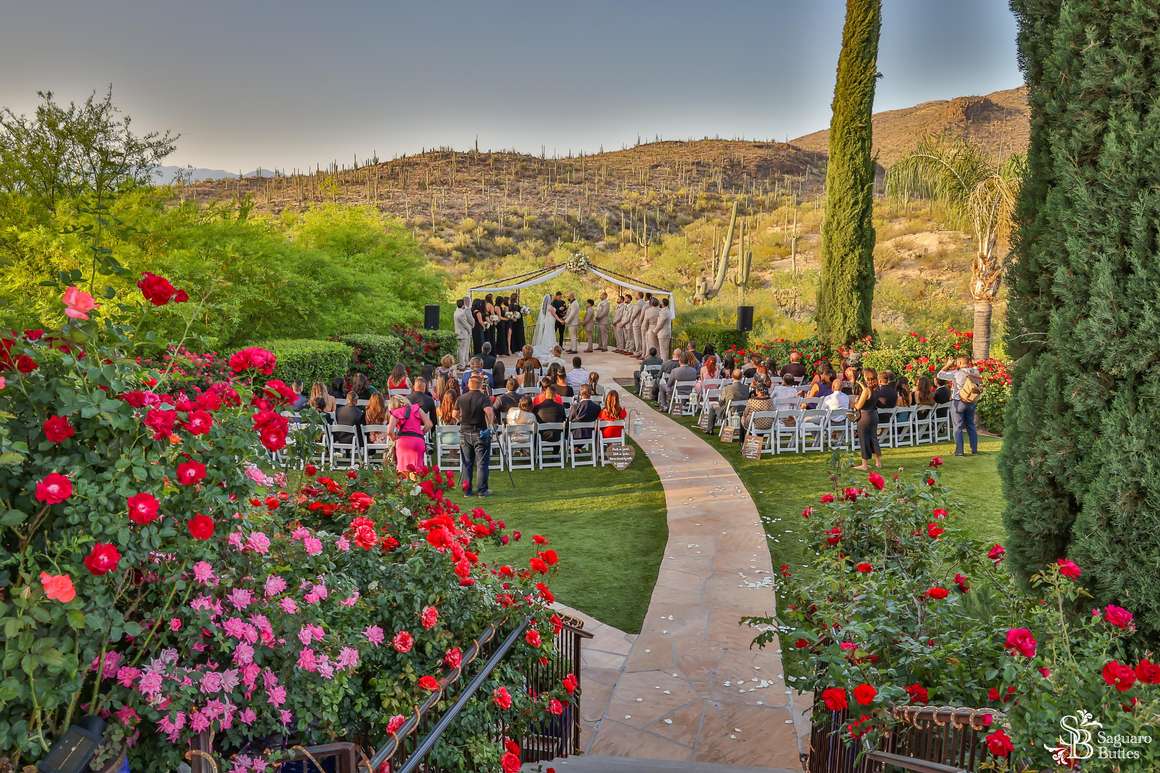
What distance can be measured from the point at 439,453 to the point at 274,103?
24235 mm

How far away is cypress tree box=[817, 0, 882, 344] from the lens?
776 inches

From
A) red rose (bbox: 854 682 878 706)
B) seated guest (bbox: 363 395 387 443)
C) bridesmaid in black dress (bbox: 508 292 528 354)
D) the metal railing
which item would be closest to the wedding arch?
bridesmaid in black dress (bbox: 508 292 528 354)

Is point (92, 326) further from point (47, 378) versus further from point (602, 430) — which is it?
point (602, 430)

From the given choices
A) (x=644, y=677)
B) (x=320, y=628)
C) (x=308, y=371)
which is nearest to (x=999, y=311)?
(x=308, y=371)

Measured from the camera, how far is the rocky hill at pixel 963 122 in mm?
70688

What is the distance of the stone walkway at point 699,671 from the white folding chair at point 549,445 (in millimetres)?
3272

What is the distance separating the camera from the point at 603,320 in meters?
28.2

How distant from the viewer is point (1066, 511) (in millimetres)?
3953

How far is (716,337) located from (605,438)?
12.8m

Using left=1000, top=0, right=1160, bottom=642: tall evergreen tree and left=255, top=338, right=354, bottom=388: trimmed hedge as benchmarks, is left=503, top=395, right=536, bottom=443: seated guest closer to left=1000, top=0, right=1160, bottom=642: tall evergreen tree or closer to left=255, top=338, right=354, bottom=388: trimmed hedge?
left=255, top=338, right=354, bottom=388: trimmed hedge

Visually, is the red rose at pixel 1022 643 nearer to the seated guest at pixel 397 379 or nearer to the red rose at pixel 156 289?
the red rose at pixel 156 289

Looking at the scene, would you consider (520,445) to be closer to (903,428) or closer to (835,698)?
(903,428)

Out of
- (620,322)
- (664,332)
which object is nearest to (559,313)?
(620,322)

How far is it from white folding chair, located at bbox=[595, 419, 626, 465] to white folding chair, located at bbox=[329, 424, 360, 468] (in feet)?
11.7
